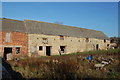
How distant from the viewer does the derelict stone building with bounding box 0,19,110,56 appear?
1831 cm

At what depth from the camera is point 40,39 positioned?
20734 mm

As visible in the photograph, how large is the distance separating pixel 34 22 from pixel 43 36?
4182 millimetres

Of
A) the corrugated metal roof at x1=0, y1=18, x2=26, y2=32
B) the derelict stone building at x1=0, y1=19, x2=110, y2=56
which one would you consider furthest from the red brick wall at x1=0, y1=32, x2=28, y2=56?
the corrugated metal roof at x1=0, y1=18, x2=26, y2=32

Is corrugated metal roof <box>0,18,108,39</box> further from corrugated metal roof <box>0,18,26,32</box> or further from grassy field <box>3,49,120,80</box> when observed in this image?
grassy field <box>3,49,120,80</box>

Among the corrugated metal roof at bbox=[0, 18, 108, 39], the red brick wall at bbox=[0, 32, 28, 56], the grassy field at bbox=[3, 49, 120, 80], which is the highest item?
the corrugated metal roof at bbox=[0, 18, 108, 39]

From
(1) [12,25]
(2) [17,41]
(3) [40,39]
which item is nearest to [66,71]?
(2) [17,41]

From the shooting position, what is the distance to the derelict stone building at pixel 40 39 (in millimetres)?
18312

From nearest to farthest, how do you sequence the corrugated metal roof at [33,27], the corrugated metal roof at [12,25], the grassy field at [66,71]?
1. the grassy field at [66,71]
2. the corrugated metal roof at [12,25]
3. the corrugated metal roof at [33,27]

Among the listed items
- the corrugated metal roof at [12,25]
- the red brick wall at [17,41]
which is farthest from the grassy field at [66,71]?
the corrugated metal roof at [12,25]

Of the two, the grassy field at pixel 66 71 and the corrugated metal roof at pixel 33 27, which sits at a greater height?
Answer: the corrugated metal roof at pixel 33 27

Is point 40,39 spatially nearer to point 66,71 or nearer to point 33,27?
point 33,27

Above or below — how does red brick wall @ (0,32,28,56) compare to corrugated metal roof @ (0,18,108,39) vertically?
below

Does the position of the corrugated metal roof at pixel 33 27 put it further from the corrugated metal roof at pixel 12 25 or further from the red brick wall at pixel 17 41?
the red brick wall at pixel 17 41

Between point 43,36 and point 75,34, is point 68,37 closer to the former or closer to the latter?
point 75,34
